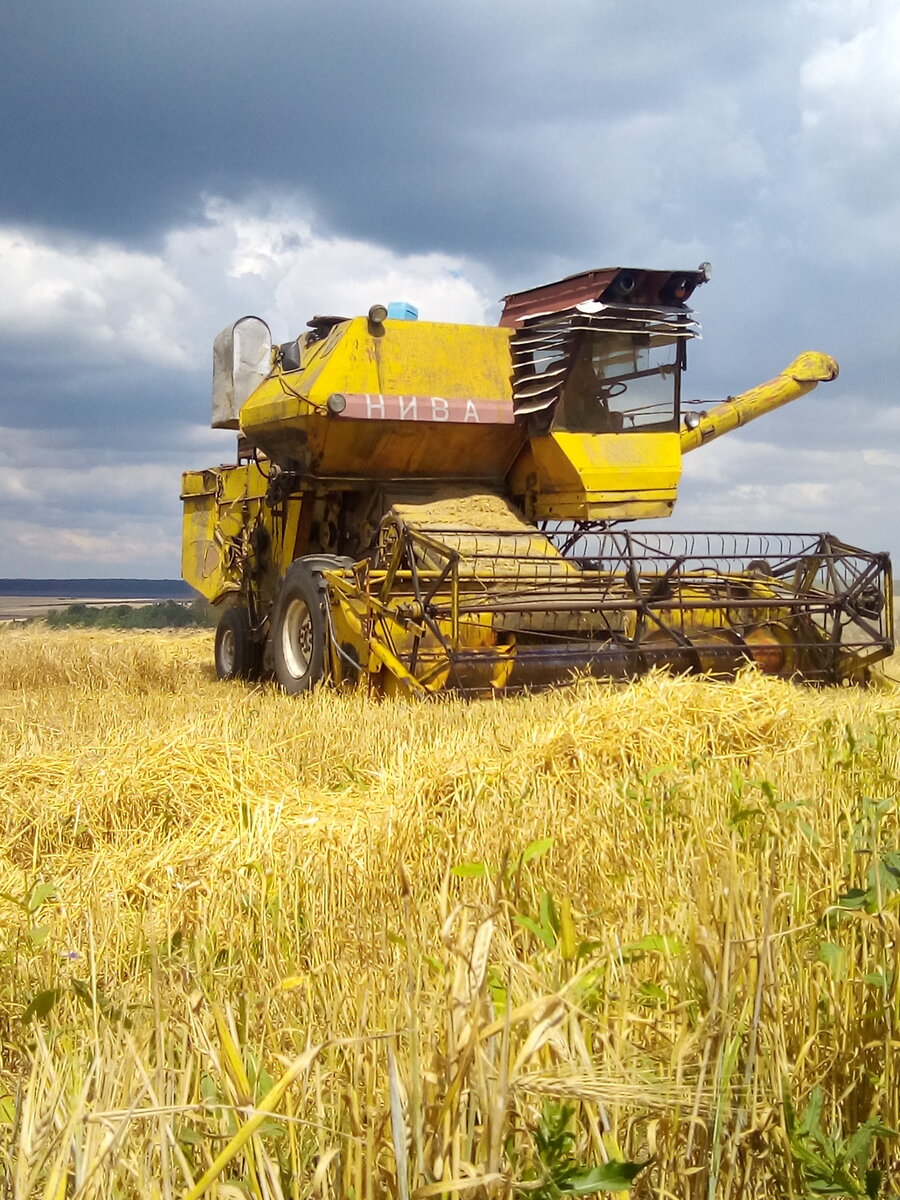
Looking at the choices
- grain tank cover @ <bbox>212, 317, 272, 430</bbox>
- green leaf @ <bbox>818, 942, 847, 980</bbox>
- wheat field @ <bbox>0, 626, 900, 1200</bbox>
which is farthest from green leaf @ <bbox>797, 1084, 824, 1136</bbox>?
grain tank cover @ <bbox>212, 317, 272, 430</bbox>

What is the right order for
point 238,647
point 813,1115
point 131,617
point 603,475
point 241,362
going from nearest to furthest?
point 813,1115 < point 603,475 < point 238,647 < point 241,362 < point 131,617

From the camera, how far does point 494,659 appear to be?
6508mm

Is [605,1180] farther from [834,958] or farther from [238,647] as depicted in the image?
[238,647]

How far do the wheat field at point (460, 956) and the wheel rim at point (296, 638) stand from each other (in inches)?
109

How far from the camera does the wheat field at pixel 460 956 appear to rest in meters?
1.22

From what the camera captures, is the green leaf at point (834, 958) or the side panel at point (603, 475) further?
the side panel at point (603, 475)

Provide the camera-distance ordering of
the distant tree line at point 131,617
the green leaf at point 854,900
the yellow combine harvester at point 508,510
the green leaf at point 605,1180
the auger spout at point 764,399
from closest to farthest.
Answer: the green leaf at point 605,1180 → the green leaf at point 854,900 → the yellow combine harvester at point 508,510 → the auger spout at point 764,399 → the distant tree line at point 131,617

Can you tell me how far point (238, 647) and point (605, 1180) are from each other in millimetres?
8720

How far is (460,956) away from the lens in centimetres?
116

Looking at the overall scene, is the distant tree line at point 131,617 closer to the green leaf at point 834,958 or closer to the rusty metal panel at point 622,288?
the rusty metal panel at point 622,288

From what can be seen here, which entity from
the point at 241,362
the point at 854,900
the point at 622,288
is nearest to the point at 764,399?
the point at 622,288

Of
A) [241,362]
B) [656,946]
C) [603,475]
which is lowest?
[656,946]

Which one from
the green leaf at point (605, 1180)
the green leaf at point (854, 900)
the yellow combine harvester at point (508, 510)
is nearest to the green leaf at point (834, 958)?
the green leaf at point (854, 900)

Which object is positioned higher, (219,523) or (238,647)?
(219,523)
